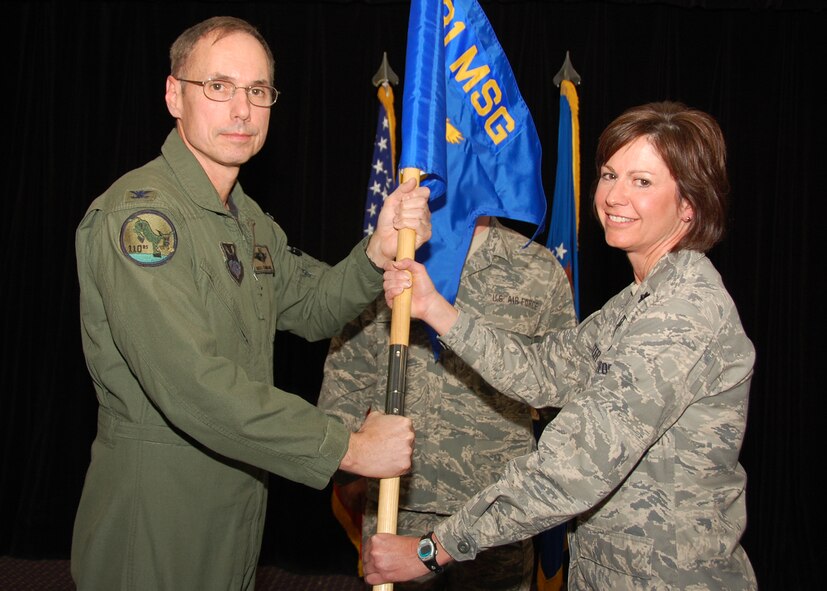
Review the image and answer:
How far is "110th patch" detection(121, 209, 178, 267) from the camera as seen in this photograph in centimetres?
142

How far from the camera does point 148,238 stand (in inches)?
56.8

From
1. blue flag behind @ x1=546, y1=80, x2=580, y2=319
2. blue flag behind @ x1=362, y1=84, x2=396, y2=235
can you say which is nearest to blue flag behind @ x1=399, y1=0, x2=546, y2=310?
blue flag behind @ x1=362, y1=84, x2=396, y2=235

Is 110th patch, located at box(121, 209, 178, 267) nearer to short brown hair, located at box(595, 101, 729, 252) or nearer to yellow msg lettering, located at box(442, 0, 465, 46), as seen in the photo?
yellow msg lettering, located at box(442, 0, 465, 46)

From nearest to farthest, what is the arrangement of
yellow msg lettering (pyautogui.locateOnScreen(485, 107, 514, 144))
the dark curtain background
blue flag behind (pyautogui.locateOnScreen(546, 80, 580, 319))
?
yellow msg lettering (pyautogui.locateOnScreen(485, 107, 514, 144)) → blue flag behind (pyautogui.locateOnScreen(546, 80, 580, 319)) → the dark curtain background

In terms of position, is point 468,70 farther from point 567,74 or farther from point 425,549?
point 567,74

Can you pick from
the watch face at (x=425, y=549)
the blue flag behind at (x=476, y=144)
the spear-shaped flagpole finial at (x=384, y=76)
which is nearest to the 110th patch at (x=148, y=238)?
the blue flag behind at (x=476, y=144)

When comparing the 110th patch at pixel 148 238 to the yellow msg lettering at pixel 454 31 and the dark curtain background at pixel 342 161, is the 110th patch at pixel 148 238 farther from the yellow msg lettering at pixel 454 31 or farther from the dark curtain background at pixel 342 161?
the dark curtain background at pixel 342 161

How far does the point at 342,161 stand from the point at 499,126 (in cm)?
191

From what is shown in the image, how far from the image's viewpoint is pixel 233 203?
1915 millimetres

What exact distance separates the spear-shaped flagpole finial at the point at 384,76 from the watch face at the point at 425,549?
8.30 ft

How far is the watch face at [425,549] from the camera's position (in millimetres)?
1443

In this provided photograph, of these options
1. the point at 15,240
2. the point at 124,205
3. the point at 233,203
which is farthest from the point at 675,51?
the point at 15,240

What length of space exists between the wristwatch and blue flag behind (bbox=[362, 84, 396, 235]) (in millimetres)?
1876

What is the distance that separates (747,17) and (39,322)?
4230mm
